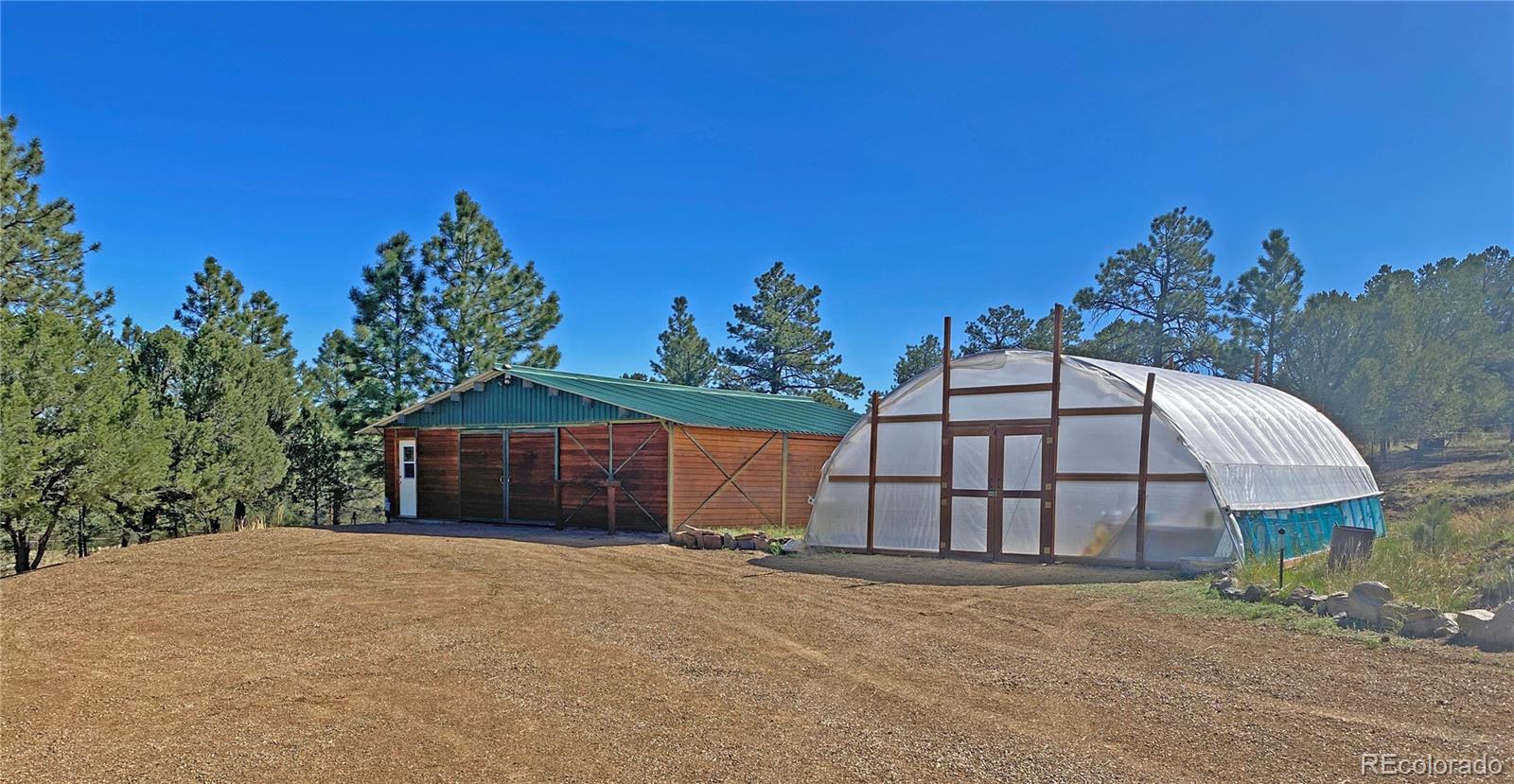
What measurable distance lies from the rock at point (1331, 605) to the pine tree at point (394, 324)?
2668cm

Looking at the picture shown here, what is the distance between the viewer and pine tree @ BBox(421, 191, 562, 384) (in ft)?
98.6

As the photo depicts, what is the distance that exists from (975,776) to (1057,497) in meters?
9.06

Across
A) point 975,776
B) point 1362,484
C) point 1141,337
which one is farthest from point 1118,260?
point 975,776

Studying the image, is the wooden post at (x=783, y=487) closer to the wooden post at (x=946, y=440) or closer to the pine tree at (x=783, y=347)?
the wooden post at (x=946, y=440)

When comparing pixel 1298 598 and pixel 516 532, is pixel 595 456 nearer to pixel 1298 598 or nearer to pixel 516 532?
pixel 516 532

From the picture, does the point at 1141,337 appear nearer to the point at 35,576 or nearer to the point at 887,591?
the point at 887,591

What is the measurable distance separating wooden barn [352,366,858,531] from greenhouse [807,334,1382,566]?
3.95 metres

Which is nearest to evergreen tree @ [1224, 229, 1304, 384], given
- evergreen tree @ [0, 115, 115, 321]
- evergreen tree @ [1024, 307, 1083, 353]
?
evergreen tree @ [1024, 307, 1083, 353]

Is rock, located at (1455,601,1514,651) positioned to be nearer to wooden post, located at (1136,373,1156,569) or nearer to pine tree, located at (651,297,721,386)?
wooden post, located at (1136,373,1156,569)

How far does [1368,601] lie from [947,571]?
198 inches

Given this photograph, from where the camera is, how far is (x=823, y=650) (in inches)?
269

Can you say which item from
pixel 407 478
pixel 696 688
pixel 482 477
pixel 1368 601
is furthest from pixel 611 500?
pixel 1368 601

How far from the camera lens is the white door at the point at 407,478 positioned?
21641mm

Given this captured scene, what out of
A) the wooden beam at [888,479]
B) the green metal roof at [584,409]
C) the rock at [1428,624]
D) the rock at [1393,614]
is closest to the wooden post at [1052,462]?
the wooden beam at [888,479]
